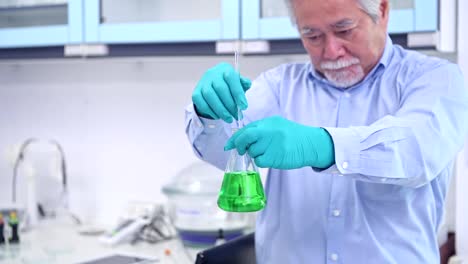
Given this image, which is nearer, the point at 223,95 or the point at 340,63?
the point at 223,95

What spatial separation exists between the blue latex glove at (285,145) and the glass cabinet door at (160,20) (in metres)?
0.81

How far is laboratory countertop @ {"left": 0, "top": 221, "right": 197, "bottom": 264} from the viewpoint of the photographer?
1.99 metres

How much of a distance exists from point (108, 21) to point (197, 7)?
310 millimetres

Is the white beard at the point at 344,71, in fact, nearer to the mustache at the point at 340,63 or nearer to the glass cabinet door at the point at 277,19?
A: the mustache at the point at 340,63

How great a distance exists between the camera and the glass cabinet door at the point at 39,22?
2062 mm

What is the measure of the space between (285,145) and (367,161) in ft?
0.48

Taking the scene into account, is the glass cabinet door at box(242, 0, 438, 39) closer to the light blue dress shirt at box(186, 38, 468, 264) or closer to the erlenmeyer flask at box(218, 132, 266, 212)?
the light blue dress shirt at box(186, 38, 468, 264)

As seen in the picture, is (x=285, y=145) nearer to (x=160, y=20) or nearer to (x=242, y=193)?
(x=242, y=193)

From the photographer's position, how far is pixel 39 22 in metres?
2.18

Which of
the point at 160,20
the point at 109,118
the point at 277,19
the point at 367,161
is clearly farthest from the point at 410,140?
the point at 109,118

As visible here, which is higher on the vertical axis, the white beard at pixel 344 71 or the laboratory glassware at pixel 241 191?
the white beard at pixel 344 71

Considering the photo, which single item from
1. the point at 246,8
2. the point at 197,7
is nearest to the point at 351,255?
the point at 246,8

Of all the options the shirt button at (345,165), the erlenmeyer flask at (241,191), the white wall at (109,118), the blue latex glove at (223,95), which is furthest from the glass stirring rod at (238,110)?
the white wall at (109,118)

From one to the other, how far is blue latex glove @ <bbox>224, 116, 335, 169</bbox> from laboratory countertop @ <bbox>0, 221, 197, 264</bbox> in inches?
36.5
